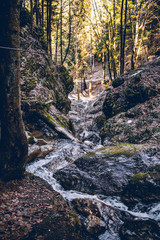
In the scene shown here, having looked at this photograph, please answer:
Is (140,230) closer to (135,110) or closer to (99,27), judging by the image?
(135,110)

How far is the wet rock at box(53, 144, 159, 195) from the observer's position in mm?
4473

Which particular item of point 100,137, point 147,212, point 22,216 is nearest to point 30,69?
point 100,137

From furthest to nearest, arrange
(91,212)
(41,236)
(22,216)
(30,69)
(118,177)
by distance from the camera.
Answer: (30,69) < (118,177) < (91,212) < (22,216) < (41,236)

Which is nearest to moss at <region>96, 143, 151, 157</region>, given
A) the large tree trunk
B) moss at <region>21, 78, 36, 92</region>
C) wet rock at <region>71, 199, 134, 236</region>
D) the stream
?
the stream

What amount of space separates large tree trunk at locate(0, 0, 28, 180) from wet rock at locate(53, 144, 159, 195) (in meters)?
1.82

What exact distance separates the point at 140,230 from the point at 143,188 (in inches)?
43.0

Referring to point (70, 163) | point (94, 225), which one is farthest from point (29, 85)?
point (94, 225)

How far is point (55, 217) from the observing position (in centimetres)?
312

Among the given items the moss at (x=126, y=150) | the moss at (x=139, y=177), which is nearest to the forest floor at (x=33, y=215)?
the moss at (x=139, y=177)

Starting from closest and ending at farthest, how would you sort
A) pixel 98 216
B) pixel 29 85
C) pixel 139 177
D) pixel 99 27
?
pixel 98 216, pixel 139 177, pixel 29 85, pixel 99 27

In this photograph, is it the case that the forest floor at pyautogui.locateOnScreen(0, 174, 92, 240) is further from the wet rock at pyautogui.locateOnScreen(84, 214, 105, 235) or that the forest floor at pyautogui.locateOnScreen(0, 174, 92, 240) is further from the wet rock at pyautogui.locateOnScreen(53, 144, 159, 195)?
the wet rock at pyautogui.locateOnScreen(53, 144, 159, 195)

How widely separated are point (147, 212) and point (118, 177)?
115cm

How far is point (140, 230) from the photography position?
10.6 ft

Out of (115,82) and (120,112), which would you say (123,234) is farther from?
(115,82)
